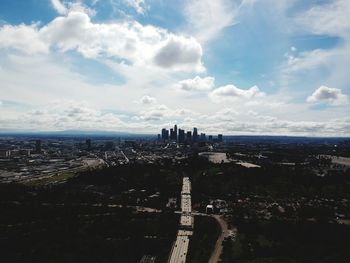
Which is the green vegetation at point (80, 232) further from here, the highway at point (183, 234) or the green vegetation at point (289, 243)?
the green vegetation at point (289, 243)

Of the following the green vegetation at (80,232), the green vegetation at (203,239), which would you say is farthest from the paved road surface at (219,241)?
the green vegetation at (80,232)

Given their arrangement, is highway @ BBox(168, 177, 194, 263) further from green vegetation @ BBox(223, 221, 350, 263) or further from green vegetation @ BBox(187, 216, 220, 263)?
green vegetation @ BBox(223, 221, 350, 263)

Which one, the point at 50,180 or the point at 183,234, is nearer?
the point at 183,234

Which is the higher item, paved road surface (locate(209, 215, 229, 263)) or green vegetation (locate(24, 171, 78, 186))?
green vegetation (locate(24, 171, 78, 186))

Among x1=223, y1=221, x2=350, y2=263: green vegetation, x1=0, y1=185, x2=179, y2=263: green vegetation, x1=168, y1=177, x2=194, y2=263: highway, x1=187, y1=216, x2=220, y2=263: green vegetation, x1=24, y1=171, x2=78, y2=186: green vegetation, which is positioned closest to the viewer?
x1=187, y1=216, x2=220, y2=263: green vegetation

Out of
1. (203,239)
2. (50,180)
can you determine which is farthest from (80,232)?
(50,180)

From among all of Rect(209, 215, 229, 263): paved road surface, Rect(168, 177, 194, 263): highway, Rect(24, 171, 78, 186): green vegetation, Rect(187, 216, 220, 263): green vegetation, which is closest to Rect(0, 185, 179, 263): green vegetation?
Rect(168, 177, 194, 263): highway

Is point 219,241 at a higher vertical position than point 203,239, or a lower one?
lower

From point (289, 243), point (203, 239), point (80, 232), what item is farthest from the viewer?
point (80, 232)

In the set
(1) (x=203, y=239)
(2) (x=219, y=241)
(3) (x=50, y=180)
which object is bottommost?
(2) (x=219, y=241)

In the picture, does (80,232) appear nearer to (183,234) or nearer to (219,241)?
(183,234)

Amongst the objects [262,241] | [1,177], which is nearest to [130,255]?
[262,241]
